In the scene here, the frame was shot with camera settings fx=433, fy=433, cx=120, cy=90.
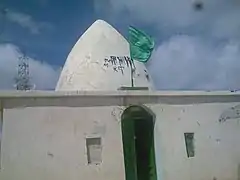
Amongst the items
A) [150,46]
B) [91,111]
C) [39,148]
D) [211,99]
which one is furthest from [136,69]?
[39,148]

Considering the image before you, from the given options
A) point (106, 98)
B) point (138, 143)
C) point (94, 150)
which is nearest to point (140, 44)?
point (106, 98)

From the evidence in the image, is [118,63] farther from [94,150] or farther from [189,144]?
[94,150]

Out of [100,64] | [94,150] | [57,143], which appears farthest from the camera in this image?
[100,64]

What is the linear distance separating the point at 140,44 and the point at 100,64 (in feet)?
6.90

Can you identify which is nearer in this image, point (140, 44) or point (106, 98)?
point (106, 98)

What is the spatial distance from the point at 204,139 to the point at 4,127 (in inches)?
216

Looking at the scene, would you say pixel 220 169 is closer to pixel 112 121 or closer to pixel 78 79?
pixel 112 121

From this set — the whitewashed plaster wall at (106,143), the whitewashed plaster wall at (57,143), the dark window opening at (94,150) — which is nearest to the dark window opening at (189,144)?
the whitewashed plaster wall at (106,143)

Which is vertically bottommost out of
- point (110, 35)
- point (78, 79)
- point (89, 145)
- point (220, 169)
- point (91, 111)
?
point (220, 169)

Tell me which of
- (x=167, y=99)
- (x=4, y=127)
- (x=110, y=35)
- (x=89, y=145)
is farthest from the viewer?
(x=110, y=35)

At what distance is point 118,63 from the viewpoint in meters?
13.7

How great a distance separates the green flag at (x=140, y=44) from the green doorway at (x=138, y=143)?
1.62 meters

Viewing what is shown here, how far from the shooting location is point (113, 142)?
10727 mm

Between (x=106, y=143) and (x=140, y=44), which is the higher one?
(x=140, y=44)
